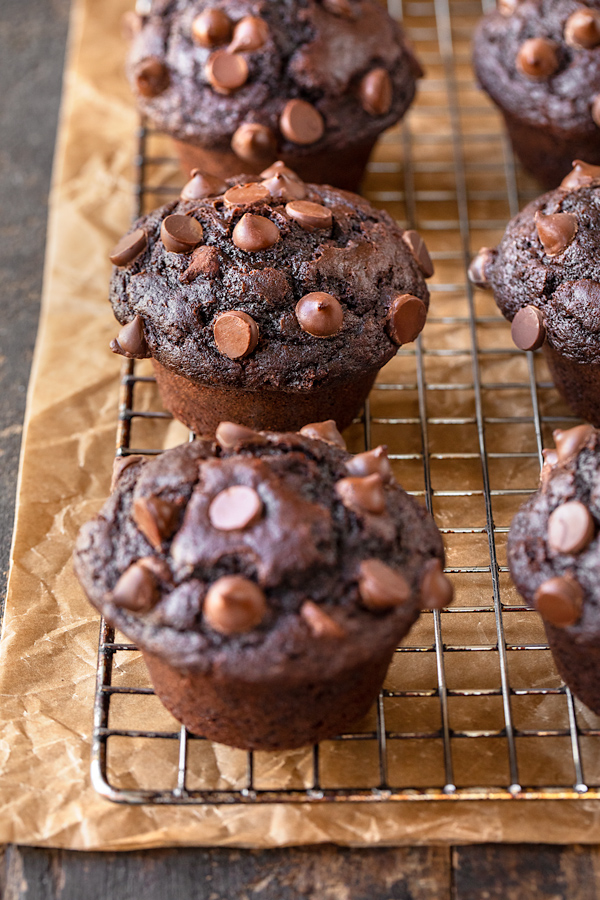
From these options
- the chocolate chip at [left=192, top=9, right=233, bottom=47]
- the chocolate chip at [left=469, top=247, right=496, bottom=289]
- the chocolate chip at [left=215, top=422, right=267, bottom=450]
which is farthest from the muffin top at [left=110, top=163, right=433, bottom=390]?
the chocolate chip at [left=192, top=9, right=233, bottom=47]

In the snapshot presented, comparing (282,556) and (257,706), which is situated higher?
(282,556)

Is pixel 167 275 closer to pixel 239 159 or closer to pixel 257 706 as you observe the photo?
pixel 239 159

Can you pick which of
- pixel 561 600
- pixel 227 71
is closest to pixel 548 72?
pixel 227 71

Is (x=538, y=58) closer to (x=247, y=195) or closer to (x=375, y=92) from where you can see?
(x=375, y=92)

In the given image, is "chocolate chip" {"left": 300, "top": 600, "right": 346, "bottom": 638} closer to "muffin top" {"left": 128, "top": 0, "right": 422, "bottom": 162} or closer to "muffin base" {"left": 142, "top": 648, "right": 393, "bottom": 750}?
"muffin base" {"left": 142, "top": 648, "right": 393, "bottom": 750}

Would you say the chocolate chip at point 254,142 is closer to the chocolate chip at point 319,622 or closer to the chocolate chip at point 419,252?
the chocolate chip at point 419,252

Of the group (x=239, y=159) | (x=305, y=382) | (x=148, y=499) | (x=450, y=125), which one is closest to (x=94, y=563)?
(x=148, y=499)
